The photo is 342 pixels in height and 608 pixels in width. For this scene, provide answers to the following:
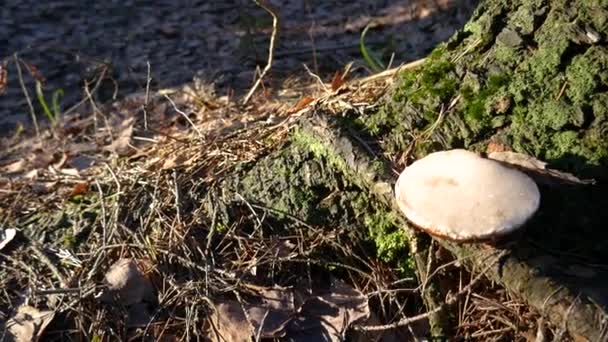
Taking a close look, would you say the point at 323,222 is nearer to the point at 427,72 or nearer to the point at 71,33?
the point at 427,72

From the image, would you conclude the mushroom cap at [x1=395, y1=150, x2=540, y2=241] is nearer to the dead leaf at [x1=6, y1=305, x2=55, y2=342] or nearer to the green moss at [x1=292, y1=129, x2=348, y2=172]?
the green moss at [x1=292, y1=129, x2=348, y2=172]

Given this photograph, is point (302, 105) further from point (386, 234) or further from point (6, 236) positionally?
point (6, 236)

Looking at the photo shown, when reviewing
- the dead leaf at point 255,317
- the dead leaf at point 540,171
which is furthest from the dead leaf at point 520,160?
the dead leaf at point 255,317

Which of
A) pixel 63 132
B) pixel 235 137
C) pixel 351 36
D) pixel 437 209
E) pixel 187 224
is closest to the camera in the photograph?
pixel 437 209

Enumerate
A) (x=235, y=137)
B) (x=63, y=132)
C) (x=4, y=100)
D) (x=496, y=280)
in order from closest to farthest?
1. (x=496, y=280)
2. (x=235, y=137)
3. (x=63, y=132)
4. (x=4, y=100)

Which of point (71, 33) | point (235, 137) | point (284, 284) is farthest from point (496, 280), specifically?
point (71, 33)

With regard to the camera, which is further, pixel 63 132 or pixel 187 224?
pixel 63 132
